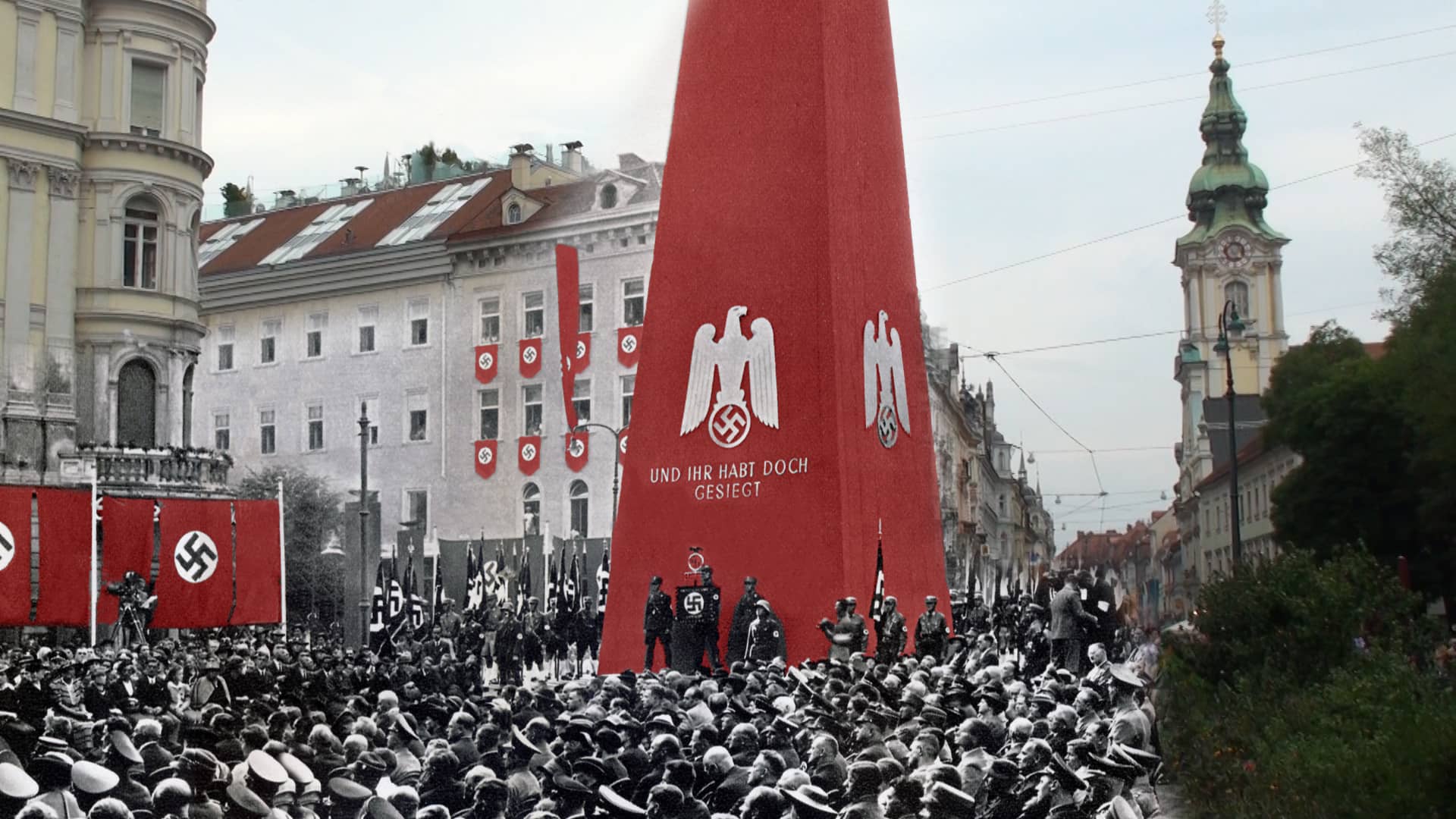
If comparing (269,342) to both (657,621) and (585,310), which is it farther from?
(657,621)

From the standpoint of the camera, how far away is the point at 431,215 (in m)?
19.7

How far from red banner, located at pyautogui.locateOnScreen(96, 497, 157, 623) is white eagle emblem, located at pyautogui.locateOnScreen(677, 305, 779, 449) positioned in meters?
7.54

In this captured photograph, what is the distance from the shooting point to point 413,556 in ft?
67.9

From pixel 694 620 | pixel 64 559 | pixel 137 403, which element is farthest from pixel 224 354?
pixel 694 620

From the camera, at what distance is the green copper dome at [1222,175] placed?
340 inches

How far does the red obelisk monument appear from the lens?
1841 centimetres

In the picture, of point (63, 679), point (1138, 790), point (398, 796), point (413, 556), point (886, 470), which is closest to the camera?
point (398, 796)

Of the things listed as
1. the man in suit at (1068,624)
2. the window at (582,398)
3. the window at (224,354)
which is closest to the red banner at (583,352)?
the window at (582,398)

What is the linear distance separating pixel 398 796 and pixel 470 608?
586 inches

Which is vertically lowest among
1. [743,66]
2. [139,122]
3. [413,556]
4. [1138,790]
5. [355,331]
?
[1138,790]

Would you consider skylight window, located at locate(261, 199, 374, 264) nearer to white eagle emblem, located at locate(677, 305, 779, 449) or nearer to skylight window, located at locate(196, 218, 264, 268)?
skylight window, located at locate(196, 218, 264, 268)

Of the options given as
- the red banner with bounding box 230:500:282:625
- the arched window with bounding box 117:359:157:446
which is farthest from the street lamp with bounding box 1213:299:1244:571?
the arched window with bounding box 117:359:157:446

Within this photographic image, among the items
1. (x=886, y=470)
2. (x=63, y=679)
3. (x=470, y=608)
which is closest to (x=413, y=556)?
(x=470, y=608)

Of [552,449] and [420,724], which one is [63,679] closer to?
[420,724]
